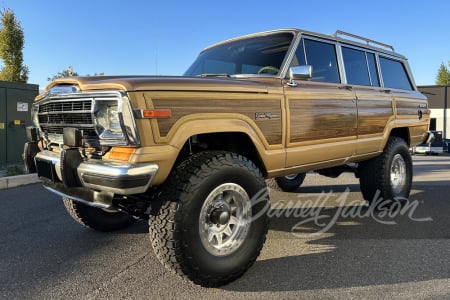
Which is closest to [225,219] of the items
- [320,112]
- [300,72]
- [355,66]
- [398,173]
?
[300,72]

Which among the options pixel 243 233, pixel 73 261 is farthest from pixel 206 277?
pixel 73 261

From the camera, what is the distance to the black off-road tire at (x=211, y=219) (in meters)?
2.66

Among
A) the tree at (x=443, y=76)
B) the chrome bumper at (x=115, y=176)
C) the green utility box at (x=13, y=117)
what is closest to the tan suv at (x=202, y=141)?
the chrome bumper at (x=115, y=176)

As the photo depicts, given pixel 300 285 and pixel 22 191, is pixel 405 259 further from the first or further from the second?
pixel 22 191

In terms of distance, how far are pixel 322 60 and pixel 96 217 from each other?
3.01 m

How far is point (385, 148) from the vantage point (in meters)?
5.23

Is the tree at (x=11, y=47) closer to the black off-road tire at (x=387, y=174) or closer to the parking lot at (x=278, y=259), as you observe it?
the parking lot at (x=278, y=259)

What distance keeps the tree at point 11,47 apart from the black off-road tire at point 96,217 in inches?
419

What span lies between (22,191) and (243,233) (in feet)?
16.6

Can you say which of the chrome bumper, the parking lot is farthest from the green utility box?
the chrome bumper

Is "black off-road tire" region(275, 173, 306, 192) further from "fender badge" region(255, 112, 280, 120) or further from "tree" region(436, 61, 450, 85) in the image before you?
"tree" region(436, 61, 450, 85)

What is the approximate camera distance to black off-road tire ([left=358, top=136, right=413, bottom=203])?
→ 510 cm

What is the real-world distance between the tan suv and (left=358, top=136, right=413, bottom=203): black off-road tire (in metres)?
0.91

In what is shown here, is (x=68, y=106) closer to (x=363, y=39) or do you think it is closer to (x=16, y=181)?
(x=363, y=39)
